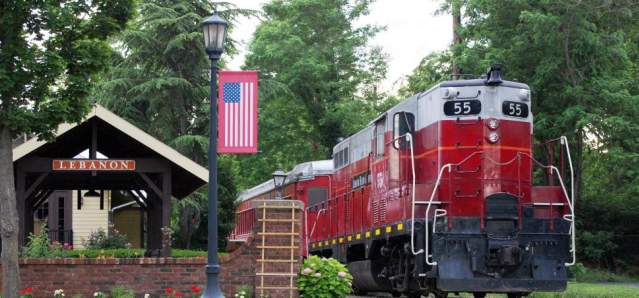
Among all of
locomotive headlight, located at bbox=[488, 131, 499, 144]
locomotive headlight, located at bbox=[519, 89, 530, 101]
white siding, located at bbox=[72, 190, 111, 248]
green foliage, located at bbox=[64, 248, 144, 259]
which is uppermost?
locomotive headlight, located at bbox=[519, 89, 530, 101]

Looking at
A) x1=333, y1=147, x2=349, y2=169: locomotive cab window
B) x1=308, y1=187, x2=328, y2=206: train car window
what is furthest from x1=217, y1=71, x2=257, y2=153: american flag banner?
x1=308, y1=187, x2=328, y2=206: train car window

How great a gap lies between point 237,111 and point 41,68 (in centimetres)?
339

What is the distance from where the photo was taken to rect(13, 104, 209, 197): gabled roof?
19.7 m

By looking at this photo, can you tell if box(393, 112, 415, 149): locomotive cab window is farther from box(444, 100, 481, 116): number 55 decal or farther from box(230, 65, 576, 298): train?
box(444, 100, 481, 116): number 55 decal

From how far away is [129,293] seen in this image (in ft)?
57.0

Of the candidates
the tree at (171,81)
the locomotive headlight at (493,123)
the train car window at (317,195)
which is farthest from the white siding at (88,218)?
the locomotive headlight at (493,123)

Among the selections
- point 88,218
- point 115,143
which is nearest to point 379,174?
point 115,143

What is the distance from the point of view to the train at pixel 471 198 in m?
16.9

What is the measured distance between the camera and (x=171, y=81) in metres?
36.8

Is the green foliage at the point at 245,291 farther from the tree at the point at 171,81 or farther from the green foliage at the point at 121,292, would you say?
the tree at the point at 171,81

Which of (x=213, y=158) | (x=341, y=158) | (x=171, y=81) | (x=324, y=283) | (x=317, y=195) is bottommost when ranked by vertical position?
(x=324, y=283)

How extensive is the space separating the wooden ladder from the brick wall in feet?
0.13

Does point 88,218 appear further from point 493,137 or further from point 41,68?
point 493,137

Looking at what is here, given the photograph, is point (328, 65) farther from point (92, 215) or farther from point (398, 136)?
point (398, 136)
